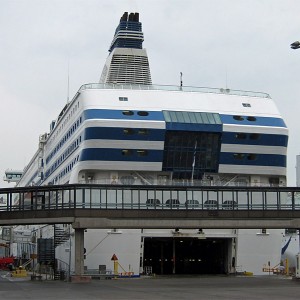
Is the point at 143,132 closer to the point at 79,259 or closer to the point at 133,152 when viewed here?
the point at 133,152

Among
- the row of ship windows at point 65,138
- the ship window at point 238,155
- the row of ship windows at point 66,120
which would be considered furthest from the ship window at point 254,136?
the row of ship windows at point 66,120

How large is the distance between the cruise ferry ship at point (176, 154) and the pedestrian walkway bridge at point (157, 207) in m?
3.99

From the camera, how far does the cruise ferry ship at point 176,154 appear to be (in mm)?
57688

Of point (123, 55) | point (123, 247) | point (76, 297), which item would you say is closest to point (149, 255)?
point (123, 247)

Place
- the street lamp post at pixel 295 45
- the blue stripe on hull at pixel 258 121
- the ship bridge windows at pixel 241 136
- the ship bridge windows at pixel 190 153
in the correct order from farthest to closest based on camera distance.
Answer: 1. the blue stripe on hull at pixel 258 121
2. the ship bridge windows at pixel 241 136
3. the ship bridge windows at pixel 190 153
4. the street lamp post at pixel 295 45

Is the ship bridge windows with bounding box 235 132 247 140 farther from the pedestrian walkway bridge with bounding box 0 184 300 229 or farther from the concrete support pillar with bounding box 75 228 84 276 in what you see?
the concrete support pillar with bounding box 75 228 84 276

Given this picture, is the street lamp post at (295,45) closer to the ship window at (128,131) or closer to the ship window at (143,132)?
the ship window at (143,132)

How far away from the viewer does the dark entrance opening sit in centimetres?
6153

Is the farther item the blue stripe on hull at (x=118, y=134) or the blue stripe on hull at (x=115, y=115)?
the blue stripe on hull at (x=115, y=115)

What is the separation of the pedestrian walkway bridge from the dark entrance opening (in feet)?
23.4

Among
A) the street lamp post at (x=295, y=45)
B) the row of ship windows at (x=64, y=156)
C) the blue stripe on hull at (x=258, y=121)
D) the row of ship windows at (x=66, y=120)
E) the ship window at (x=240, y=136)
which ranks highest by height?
the row of ship windows at (x=66, y=120)

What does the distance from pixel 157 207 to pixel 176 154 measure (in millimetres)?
7679

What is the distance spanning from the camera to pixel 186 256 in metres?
65.8

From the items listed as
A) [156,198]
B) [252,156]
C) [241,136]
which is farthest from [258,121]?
[156,198]
